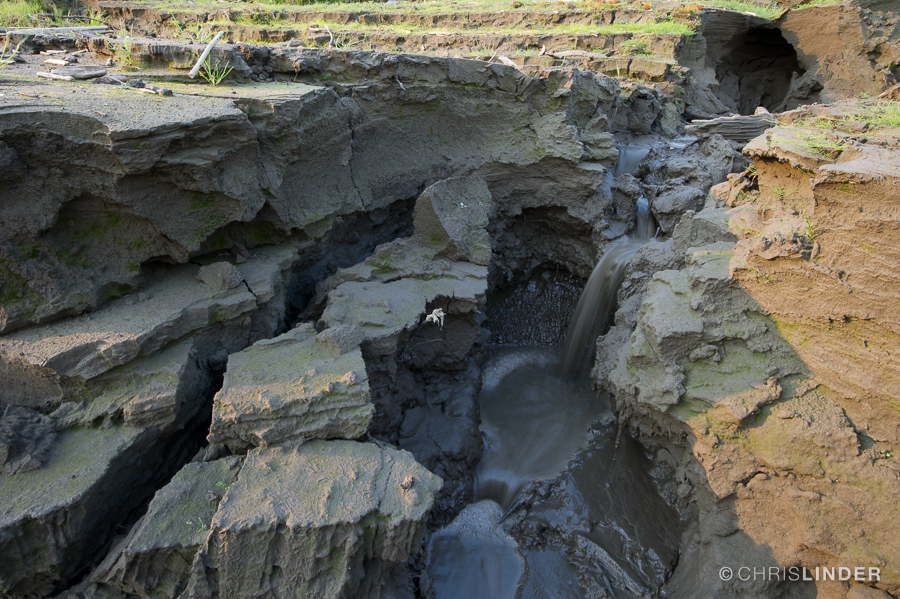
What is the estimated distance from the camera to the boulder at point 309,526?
2.55 metres

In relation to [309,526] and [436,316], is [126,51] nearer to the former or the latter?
[436,316]

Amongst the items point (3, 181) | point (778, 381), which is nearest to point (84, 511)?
point (3, 181)

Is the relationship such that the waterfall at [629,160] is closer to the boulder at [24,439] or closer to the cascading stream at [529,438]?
the cascading stream at [529,438]

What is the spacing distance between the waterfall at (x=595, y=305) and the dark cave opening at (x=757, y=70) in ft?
22.6

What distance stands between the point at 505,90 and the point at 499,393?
3372 millimetres

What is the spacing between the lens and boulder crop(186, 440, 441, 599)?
2553 mm

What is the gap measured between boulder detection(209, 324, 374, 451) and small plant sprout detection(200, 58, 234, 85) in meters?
2.50

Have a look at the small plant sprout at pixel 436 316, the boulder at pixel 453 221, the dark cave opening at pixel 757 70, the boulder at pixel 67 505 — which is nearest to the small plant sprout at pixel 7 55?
the boulder at pixel 67 505

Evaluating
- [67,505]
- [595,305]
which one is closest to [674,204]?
[595,305]

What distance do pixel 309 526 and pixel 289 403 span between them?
2.18 feet

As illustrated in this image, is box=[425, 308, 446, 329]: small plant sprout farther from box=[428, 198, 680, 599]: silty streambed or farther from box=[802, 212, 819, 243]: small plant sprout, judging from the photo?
box=[802, 212, 819, 243]: small plant sprout

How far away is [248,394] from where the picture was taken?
9.66 ft

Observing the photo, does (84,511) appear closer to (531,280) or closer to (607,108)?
(531,280)

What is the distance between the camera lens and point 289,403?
2885 mm
